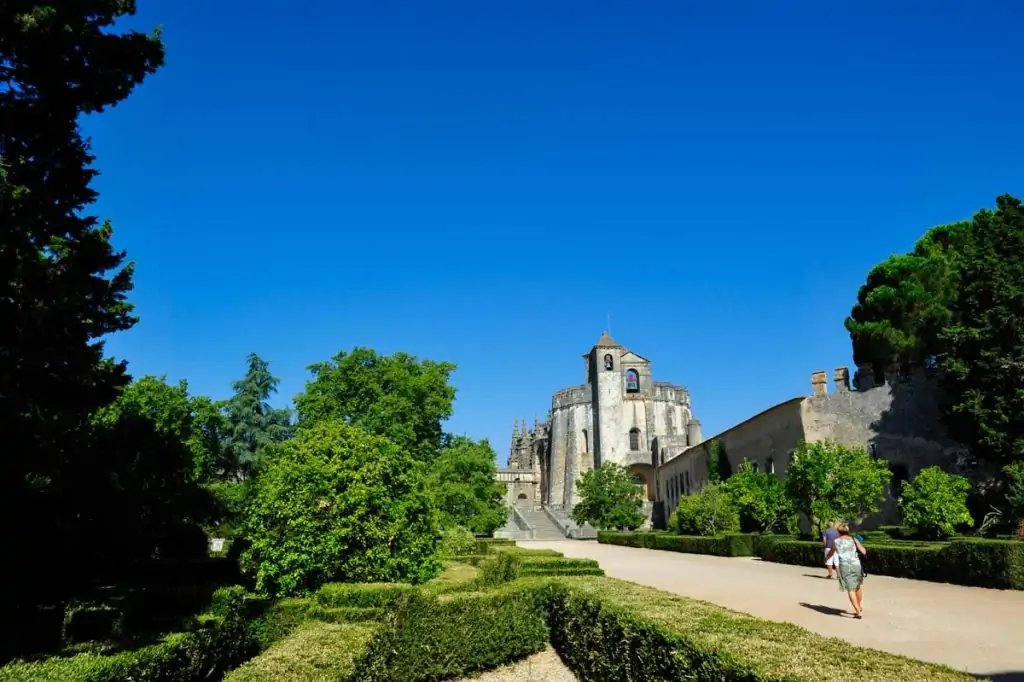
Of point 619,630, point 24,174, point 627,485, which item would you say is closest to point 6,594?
point 24,174

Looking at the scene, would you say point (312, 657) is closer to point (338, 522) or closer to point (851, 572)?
point (338, 522)

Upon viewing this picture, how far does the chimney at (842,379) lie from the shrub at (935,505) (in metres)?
8.18

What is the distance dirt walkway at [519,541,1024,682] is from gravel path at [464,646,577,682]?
379 cm

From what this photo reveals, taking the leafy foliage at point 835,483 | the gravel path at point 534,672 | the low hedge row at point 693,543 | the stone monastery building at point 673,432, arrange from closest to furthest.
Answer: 1. the gravel path at point 534,672
2. the leafy foliage at point 835,483
3. the low hedge row at point 693,543
4. the stone monastery building at point 673,432

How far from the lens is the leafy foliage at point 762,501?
28859 millimetres

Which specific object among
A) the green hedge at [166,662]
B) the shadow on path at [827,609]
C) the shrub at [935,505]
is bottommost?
the green hedge at [166,662]

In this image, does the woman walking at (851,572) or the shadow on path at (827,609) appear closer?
the woman walking at (851,572)

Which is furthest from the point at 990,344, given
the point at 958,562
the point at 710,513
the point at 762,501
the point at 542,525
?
the point at 542,525

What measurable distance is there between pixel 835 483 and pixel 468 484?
18552 millimetres

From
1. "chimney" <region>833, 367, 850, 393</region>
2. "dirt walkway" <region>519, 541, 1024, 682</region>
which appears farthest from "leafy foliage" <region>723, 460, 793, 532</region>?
"dirt walkway" <region>519, 541, 1024, 682</region>

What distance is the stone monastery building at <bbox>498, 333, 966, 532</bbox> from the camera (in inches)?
1107

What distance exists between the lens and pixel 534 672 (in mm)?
10125

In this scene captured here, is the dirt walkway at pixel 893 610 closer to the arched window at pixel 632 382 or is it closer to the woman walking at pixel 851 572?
the woman walking at pixel 851 572

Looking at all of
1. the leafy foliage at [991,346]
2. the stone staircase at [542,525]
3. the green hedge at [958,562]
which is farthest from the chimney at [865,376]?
the stone staircase at [542,525]
